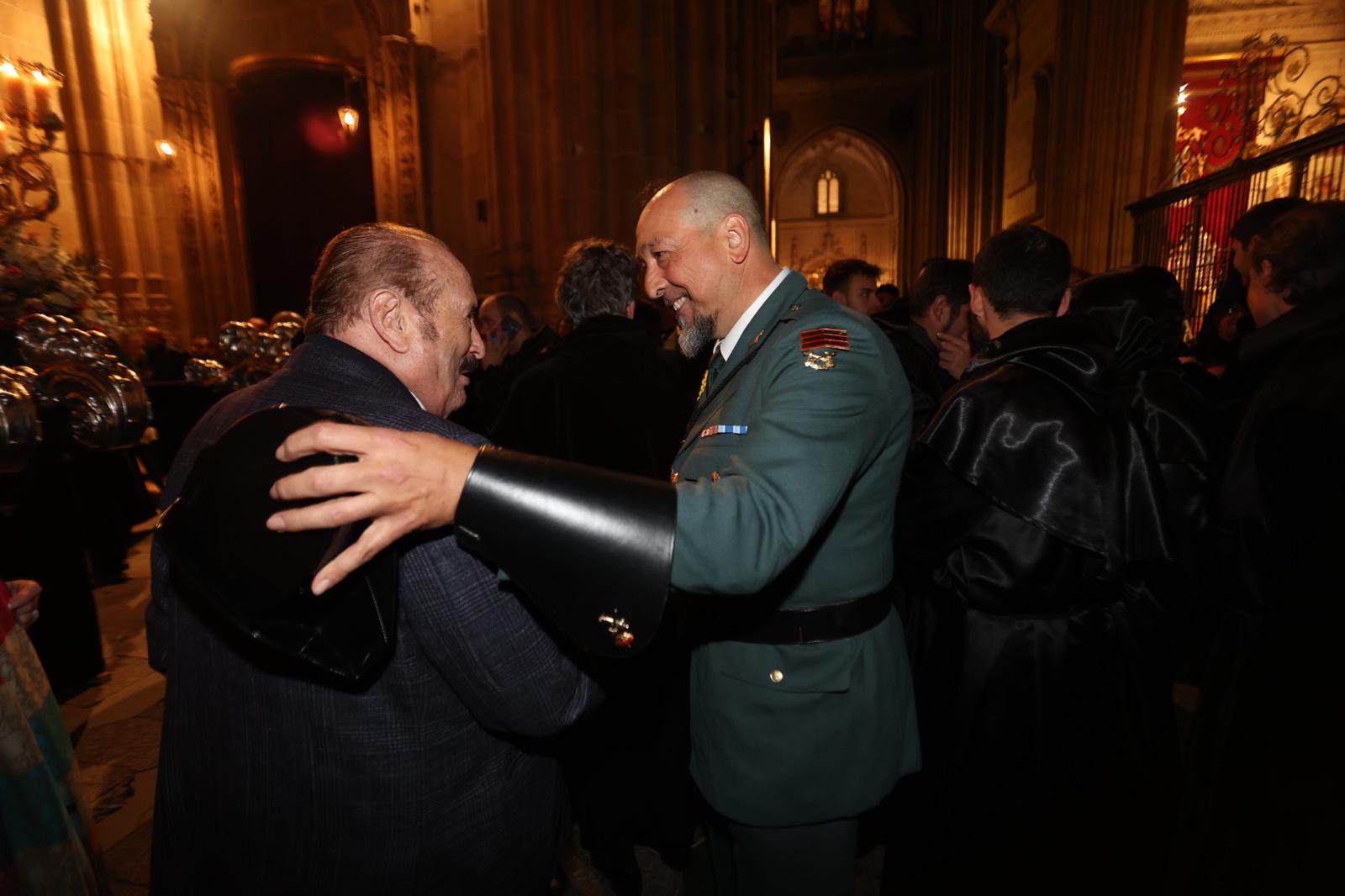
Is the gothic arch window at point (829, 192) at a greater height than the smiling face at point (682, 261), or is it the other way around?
the gothic arch window at point (829, 192)

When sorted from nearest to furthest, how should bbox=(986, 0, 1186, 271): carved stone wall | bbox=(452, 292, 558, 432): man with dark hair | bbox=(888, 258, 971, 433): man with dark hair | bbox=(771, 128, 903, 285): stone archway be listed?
bbox=(888, 258, 971, 433): man with dark hair
bbox=(452, 292, 558, 432): man with dark hair
bbox=(986, 0, 1186, 271): carved stone wall
bbox=(771, 128, 903, 285): stone archway

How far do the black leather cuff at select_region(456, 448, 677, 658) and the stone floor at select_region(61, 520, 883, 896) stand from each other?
2.04 m

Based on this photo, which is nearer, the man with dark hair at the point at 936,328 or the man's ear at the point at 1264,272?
the man's ear at the point at 1264,272

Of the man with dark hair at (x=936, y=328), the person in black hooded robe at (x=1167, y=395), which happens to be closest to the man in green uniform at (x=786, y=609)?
the person in black hooded robe at (x=1167, y=395)

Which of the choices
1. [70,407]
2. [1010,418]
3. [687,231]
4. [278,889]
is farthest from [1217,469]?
[70,407]

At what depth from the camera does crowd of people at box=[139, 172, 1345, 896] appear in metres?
1.04

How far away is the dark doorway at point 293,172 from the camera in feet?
38.3

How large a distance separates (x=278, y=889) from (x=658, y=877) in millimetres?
1884

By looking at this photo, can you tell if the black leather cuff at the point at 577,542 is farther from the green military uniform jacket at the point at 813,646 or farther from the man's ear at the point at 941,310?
the man's ear at the point at 941,310

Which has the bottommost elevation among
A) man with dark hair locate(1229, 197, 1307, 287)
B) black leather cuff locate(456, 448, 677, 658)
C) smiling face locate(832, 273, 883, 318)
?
black leather cuff locate(456, 448, 677, 658)

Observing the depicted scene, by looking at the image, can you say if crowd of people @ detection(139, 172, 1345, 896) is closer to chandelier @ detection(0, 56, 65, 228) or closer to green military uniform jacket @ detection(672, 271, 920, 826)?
green military uniform jacket @ detection(672, 271, 920, 826)

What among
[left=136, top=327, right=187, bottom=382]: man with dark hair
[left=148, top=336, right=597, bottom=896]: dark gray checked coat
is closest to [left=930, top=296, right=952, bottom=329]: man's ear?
[left=148, top=336, right=597, bottom=896]: dark gray checked coat

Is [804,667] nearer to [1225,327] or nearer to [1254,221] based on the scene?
[1254,221]

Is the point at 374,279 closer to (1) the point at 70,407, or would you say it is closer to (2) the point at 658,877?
(2) the point at 658,877
